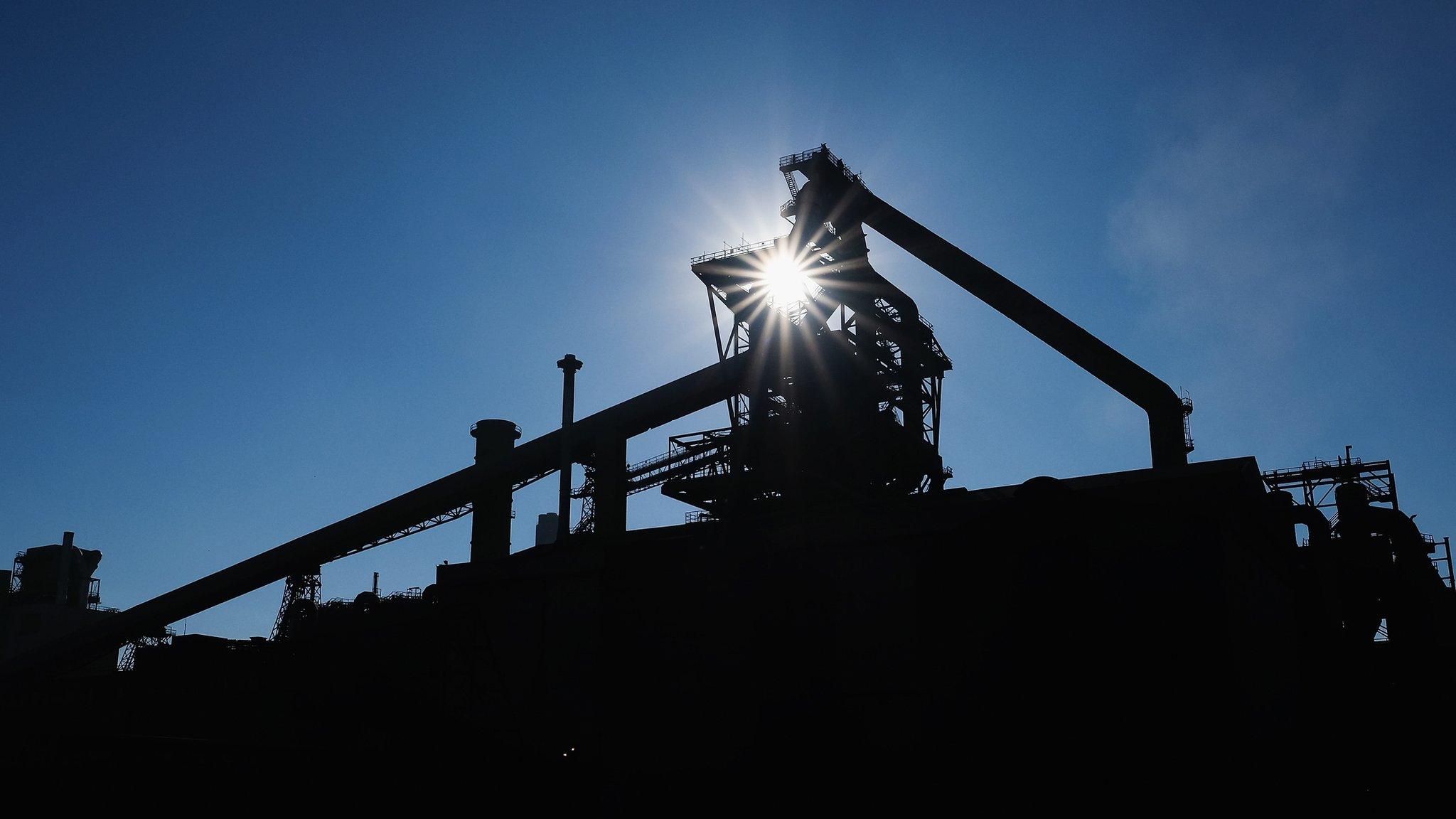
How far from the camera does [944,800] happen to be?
17062 mm

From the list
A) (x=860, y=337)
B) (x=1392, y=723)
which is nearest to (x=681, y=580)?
(x=860, y=337)

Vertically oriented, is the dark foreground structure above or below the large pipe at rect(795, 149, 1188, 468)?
below

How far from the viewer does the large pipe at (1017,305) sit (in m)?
28.7

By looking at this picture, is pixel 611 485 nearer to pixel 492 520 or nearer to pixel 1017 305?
pixel 492 520

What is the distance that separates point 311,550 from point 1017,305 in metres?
28.5

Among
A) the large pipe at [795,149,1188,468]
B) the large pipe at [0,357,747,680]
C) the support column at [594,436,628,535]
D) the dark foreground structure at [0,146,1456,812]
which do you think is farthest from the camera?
the large pipe at [0,357,747,680]

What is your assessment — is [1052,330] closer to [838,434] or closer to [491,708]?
[838,434]

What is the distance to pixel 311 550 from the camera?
3891 centimetres

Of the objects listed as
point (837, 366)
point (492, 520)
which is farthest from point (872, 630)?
point (492, 520)

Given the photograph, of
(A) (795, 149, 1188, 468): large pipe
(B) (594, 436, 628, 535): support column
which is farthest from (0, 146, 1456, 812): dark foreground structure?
Answer: (B) (594, 436, 628, 535): support column

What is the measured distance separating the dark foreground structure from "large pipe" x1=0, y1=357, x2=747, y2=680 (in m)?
4.45

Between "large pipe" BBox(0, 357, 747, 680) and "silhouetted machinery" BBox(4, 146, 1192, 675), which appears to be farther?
"large pipe" BBox(0, 357, 747, 680)

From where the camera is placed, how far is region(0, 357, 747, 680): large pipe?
38250mm

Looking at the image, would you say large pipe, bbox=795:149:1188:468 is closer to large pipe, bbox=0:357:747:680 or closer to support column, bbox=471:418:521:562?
large pipe, bbox=0:357:747:680
